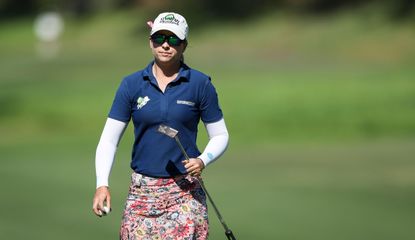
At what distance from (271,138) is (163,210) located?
15.6 meters

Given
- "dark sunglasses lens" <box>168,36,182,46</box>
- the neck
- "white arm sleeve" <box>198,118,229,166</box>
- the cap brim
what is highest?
the cap brim

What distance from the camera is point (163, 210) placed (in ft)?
21.5

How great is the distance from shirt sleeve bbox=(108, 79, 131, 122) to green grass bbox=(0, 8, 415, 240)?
6.04 m

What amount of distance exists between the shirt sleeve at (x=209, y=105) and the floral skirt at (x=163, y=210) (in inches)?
14.2

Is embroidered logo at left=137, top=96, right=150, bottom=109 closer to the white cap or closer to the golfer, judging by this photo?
the golfer

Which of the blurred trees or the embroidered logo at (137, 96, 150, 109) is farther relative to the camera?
the blurred trees

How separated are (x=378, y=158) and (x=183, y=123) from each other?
42.2ft

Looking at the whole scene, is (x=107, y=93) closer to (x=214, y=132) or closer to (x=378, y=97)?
(x=378, y=97)

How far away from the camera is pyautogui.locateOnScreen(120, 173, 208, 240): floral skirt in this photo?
21.4ft

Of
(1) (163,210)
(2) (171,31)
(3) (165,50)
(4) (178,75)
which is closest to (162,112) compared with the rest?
(4) (178,75)

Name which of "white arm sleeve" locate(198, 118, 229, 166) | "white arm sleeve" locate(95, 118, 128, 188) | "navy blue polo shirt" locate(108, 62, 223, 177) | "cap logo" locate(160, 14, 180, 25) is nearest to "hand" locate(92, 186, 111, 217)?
"white arm sleeve" locate(95, 118, 128, 188)

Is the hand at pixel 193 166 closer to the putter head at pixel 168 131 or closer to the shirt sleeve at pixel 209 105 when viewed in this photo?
the putter head at pixel 168 131

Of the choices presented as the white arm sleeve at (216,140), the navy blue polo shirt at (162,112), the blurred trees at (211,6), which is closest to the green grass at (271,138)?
the blurred trees at (211,6)

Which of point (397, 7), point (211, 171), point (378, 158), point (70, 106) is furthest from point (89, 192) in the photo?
point (397, 7)
